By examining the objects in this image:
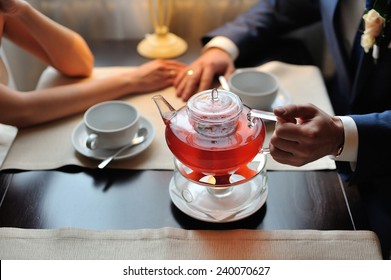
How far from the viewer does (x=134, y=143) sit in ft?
2.99

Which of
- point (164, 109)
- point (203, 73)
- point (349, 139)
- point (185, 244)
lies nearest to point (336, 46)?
point (203, 73)

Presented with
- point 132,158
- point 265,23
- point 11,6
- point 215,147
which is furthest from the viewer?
point 265,23

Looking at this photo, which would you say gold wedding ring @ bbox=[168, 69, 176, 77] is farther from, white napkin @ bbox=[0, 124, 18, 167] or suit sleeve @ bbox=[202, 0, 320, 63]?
white napkin @ bbox=[0, 124, 18, 167]

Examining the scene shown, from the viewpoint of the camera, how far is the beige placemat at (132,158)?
2.90 ft

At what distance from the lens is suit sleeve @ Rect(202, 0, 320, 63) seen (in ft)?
4.02

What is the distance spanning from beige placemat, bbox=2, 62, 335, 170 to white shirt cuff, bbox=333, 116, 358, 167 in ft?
0.25

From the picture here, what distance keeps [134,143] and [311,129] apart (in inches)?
13.6

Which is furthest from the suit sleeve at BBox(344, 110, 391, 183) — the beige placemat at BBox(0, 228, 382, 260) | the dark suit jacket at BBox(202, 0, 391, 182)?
the beige placemat at BBox(0, 228, 382, 260)

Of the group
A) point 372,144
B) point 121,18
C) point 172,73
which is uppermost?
point 372,144

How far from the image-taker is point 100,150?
903 millimetres

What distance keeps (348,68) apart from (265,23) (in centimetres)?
26

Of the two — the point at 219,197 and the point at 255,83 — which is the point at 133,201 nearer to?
the point at 219,197
